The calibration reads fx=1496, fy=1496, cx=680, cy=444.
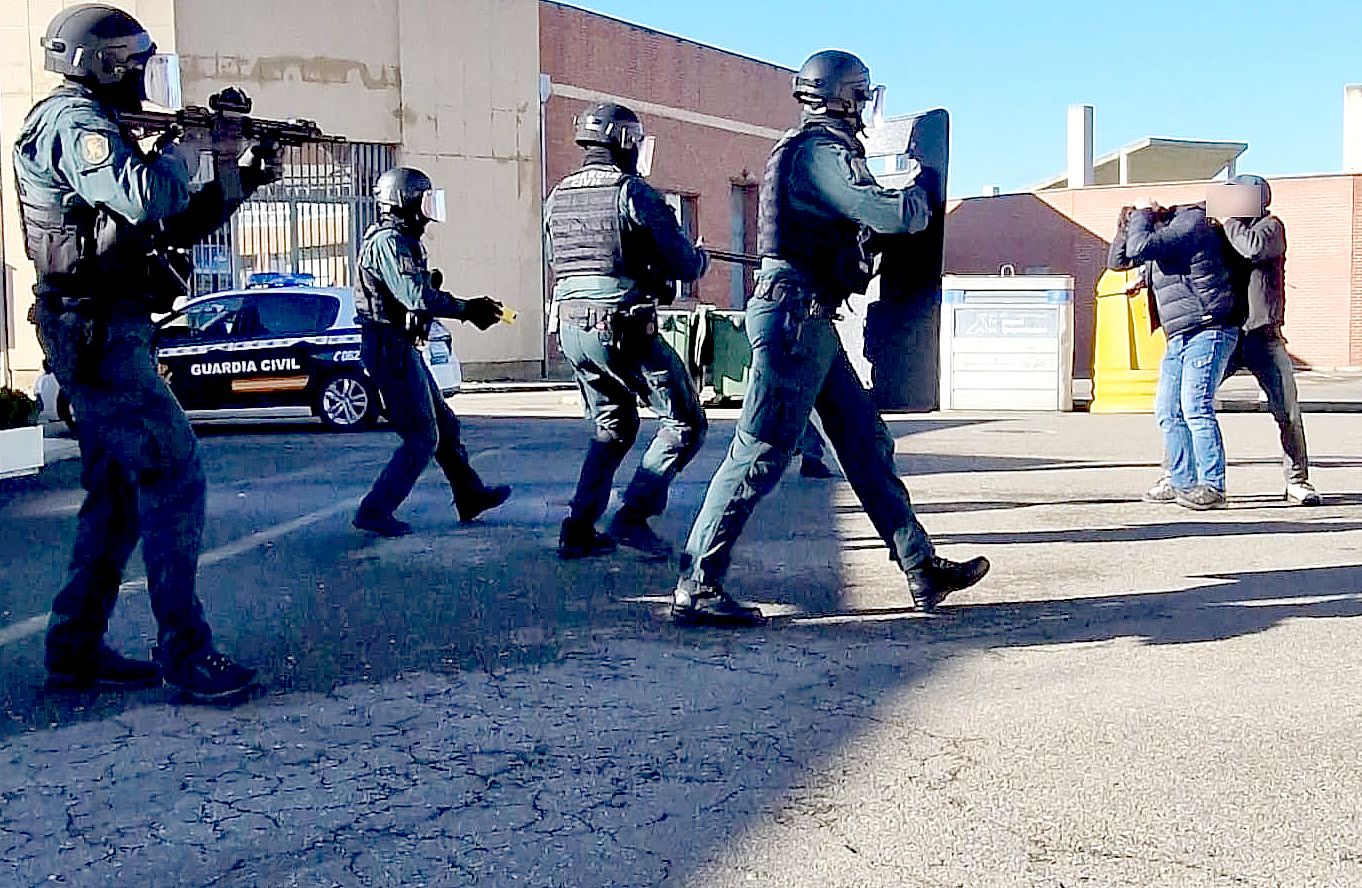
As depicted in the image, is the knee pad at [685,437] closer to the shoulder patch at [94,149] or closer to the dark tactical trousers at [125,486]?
the dark tactical trousers at [125,486]

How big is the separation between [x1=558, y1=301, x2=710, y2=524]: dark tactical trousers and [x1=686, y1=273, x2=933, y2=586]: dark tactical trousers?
1.19 meters

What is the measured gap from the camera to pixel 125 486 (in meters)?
4.57

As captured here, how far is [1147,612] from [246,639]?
3.39 m

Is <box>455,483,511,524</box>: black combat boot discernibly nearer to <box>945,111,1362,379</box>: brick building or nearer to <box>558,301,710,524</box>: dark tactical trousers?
<box>558,301,710,524</box>: dark tactical trousers

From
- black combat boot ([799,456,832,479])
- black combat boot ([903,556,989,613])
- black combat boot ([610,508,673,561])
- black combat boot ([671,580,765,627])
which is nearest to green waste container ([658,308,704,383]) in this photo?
black combat boot ([799,456,832,479])

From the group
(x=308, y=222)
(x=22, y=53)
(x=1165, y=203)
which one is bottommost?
(x=308, y=222)

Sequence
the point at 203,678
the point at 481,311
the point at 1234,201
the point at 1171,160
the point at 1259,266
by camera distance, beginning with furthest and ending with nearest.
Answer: the point at 1171,160
the point at 1234,201
the point at 1259,266
the point at 481,311
the point at 203,678

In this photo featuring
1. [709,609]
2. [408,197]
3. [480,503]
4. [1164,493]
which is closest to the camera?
[709,609]

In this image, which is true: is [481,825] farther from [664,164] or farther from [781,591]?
[664,164]

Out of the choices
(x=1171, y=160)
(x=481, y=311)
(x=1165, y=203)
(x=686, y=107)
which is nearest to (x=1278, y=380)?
(x=481, y=311)

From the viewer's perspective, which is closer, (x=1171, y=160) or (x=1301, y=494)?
(x=1301, y=494)

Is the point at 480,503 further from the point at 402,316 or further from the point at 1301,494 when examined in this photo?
the point at 1301,494

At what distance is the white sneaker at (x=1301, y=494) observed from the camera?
869cm

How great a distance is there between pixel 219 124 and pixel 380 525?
12.5 feet
